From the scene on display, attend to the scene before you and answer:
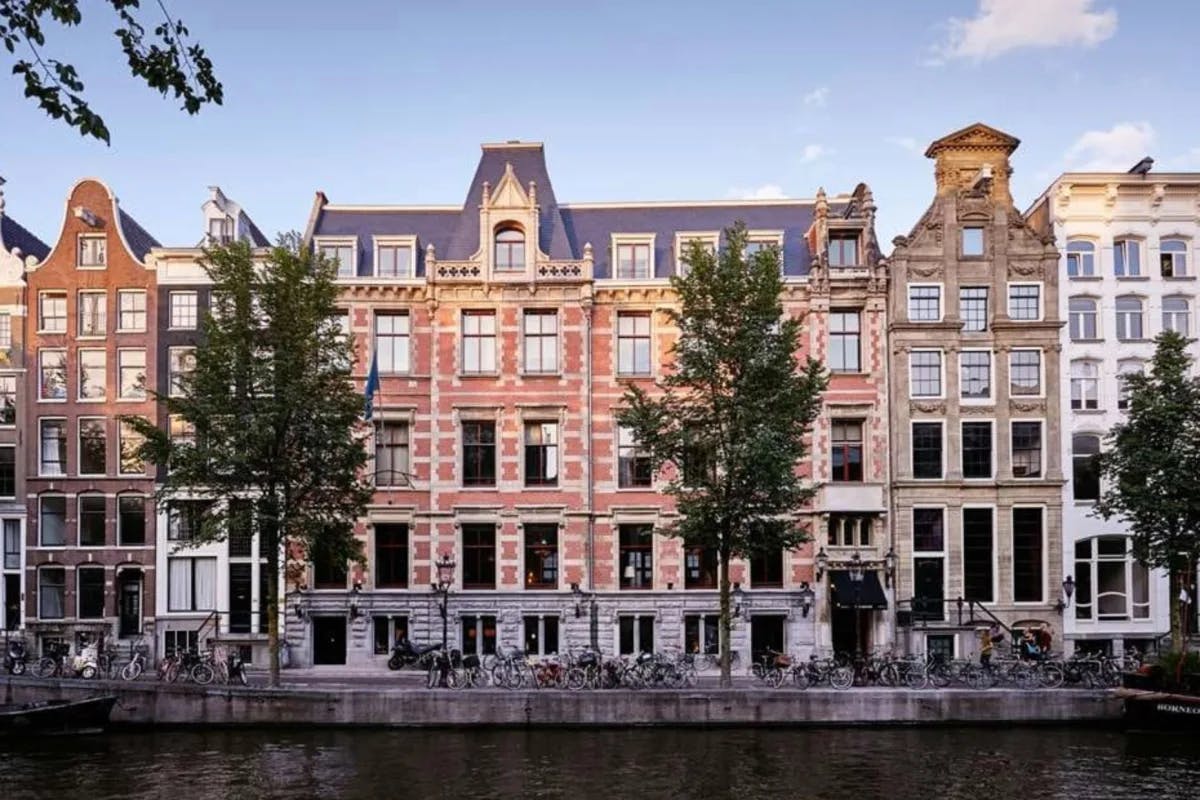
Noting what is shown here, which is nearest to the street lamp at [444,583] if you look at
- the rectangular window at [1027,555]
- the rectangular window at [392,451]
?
the rectangular window at [392,451]

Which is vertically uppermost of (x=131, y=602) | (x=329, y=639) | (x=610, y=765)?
(x=131, y=602)

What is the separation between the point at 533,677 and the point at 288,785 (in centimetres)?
1019

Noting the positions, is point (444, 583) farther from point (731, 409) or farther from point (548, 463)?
point (731, 409)

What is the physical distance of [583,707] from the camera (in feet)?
97.1

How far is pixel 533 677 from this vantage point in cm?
3191

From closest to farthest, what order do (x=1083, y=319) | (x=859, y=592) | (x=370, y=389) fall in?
(x=370, y=389), (x=859, y=592), (x=1083, y=319)

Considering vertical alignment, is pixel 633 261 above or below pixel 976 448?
above

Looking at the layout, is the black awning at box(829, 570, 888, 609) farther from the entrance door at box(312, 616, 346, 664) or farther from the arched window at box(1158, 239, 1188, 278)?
the entrance door at box(312, 616, 346, 664)

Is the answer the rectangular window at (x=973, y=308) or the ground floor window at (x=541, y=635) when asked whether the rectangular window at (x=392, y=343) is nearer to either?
the ground floor window at (x=541, y=635)

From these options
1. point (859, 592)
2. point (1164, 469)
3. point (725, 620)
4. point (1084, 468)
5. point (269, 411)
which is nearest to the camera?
point (269, 411)

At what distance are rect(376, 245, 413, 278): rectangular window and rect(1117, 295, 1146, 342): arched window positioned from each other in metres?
26.4

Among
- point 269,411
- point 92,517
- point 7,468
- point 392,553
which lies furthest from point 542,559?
point 7,468

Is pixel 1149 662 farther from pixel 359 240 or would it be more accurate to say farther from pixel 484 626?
pixel 359 240

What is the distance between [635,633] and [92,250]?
994 inches
